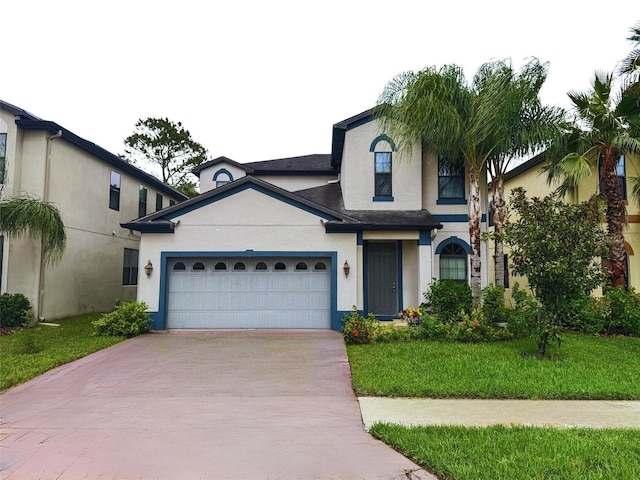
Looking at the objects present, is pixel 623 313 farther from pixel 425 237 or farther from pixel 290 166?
pixel 290 166

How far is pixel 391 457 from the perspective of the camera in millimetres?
4227

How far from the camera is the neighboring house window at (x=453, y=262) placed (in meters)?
13.7

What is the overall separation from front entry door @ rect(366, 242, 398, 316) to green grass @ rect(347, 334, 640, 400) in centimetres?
388

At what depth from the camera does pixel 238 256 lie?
12031mm

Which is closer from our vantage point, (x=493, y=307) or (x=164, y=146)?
(x=493, y=307)

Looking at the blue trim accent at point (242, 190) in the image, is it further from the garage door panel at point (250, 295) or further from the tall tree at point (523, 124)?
the tall tree at point (523, 124)

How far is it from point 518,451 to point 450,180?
36.8ft


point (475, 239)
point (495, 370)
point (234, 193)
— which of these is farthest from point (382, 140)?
point (495, 370)

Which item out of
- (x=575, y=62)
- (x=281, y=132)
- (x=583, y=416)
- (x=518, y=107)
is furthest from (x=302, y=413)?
(x=281, y=132)

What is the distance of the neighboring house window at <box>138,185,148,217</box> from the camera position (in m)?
19.1

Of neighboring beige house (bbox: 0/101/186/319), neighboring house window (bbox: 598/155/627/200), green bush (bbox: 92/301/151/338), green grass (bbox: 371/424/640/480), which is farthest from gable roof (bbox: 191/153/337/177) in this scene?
green grass (bbox: 371/424/640/480)

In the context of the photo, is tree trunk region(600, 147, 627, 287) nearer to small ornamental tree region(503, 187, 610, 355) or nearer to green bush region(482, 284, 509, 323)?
green bush region(482, 284, 509, 323)

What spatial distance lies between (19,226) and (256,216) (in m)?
6.76

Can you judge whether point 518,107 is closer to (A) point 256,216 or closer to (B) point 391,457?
(A) point 256,216
